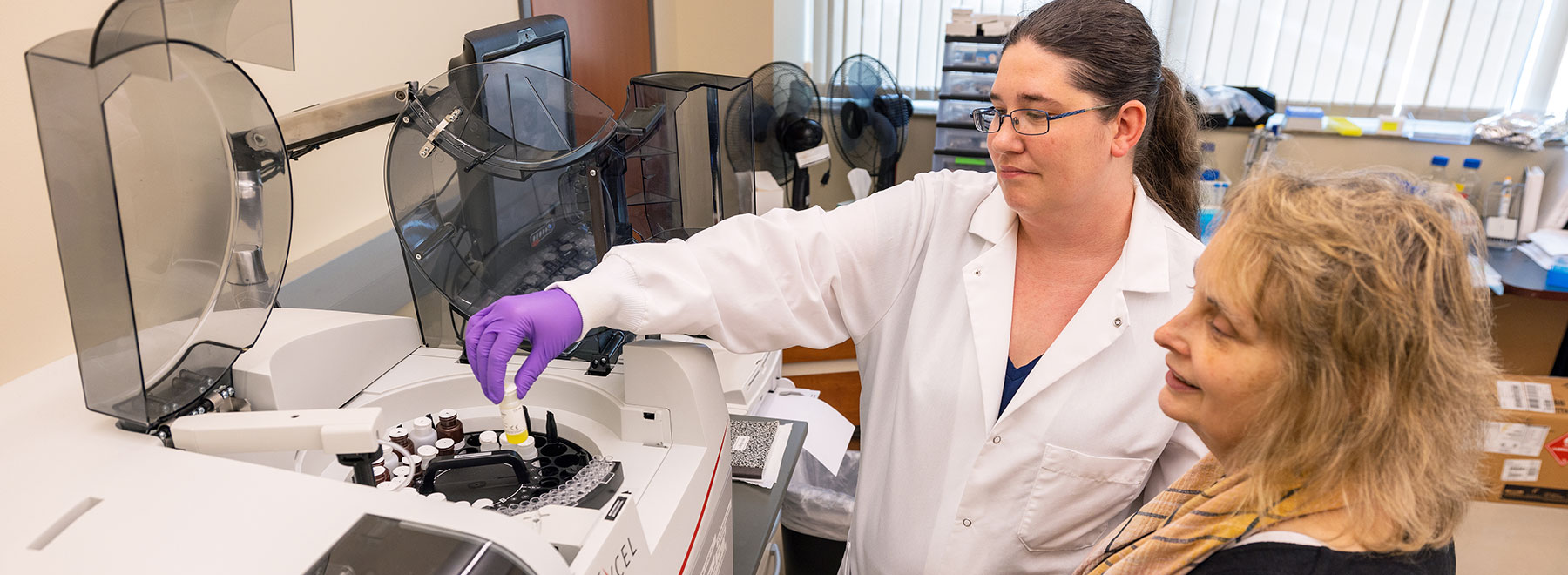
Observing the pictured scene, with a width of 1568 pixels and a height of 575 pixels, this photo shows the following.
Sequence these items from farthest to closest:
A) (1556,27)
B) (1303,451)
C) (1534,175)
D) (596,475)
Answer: (1556,27) → (1534,175) → (596,475) → (1303,451)

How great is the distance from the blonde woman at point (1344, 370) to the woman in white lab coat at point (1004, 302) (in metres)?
0.35

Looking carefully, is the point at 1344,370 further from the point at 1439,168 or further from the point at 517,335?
the point at 1439,168

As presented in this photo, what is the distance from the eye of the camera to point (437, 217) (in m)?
1.14

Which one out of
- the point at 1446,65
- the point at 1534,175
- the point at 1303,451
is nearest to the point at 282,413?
the point at 1303,451

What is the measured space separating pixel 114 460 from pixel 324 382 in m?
0.29

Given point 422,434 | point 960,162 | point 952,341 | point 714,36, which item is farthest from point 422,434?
point 960,162

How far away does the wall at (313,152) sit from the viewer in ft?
3.42

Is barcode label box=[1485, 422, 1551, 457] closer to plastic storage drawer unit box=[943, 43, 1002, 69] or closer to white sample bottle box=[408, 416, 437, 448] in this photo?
plastic storage drawer unit box=[943, 43, 1002, 69]

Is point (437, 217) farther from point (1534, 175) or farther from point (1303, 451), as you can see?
point (1534, 175)

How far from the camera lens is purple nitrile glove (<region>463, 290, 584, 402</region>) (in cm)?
95

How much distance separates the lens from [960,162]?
3076 millimetres

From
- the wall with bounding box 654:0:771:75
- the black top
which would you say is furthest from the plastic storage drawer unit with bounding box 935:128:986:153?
the black top

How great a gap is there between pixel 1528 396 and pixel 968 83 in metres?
2.04

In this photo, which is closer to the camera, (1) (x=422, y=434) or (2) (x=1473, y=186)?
(1) (x=422, y=434)
